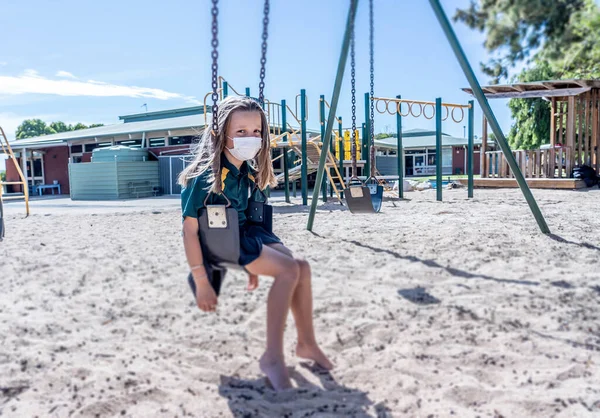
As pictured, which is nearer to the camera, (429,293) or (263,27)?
(263,27)

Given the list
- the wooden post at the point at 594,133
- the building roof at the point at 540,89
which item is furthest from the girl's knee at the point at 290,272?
the wooden post at the point at 594,133

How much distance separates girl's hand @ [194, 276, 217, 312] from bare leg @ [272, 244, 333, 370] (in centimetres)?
29

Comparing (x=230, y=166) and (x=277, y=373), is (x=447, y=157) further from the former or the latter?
(x=277, y=373)

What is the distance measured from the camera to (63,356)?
2.26m

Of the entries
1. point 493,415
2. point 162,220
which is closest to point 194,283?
point 493,415

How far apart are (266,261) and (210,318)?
82cm

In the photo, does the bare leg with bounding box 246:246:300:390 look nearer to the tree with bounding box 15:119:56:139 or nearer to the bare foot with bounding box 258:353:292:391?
the bare foot with bounding box 258:353:292:391

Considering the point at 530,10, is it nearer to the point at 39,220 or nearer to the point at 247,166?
the point at 247,166

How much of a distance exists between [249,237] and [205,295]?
0.90 ft

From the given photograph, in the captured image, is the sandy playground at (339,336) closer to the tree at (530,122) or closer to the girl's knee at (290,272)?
the girl's knee at (290,272)

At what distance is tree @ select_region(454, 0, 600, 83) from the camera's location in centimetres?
370

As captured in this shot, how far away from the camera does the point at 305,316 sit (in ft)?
6.55

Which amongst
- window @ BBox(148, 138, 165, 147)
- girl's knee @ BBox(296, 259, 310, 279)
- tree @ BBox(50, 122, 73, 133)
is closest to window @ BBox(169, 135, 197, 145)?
window @ BBox(148, 138, 165, 147)

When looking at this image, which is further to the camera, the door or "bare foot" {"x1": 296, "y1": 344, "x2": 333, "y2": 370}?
the door
